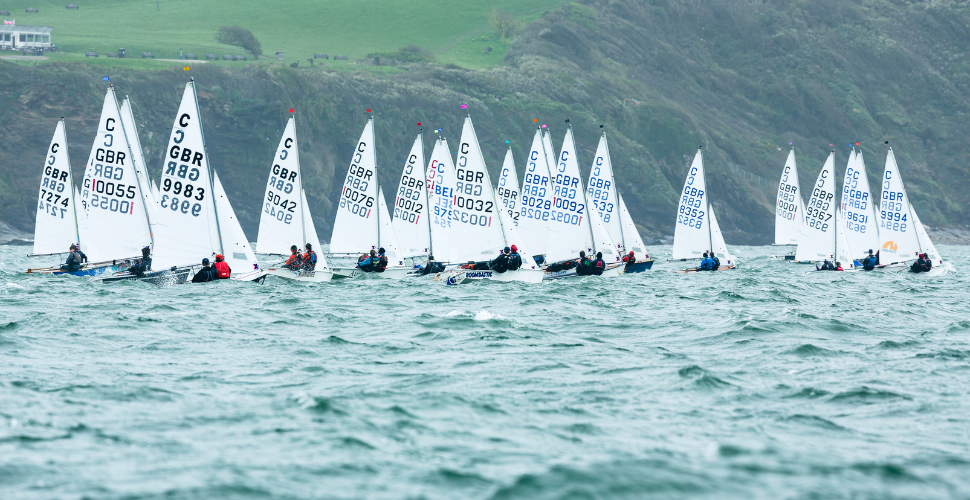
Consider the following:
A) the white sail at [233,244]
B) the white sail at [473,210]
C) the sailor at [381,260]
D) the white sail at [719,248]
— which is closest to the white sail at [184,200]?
the white sail at [233,244]

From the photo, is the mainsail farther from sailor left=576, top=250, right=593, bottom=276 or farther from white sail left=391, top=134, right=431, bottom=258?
sailor left=576, top=250, right=593, bottom=276

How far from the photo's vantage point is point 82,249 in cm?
3484

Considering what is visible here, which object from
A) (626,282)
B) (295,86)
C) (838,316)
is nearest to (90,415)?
(838,316)

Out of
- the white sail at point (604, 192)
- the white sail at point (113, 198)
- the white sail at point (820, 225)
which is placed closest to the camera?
the white sail at point (113, 198)

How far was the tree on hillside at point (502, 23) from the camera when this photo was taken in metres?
149

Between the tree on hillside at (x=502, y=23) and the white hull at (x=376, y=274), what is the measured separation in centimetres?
11885

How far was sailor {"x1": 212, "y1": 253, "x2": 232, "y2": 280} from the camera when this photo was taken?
26.8 metres

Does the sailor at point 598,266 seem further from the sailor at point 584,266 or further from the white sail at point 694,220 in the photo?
the white sail at point 694,220

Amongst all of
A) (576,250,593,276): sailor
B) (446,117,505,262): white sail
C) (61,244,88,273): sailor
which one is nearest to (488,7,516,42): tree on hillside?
(576,250,593,276): sailor

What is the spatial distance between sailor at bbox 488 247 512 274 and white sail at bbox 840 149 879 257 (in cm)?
1753

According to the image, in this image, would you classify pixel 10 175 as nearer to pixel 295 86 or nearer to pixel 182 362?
pixel 295 86

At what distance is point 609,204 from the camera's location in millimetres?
42094

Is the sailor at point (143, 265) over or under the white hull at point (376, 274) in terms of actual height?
over

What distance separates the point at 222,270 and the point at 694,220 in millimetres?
23103
